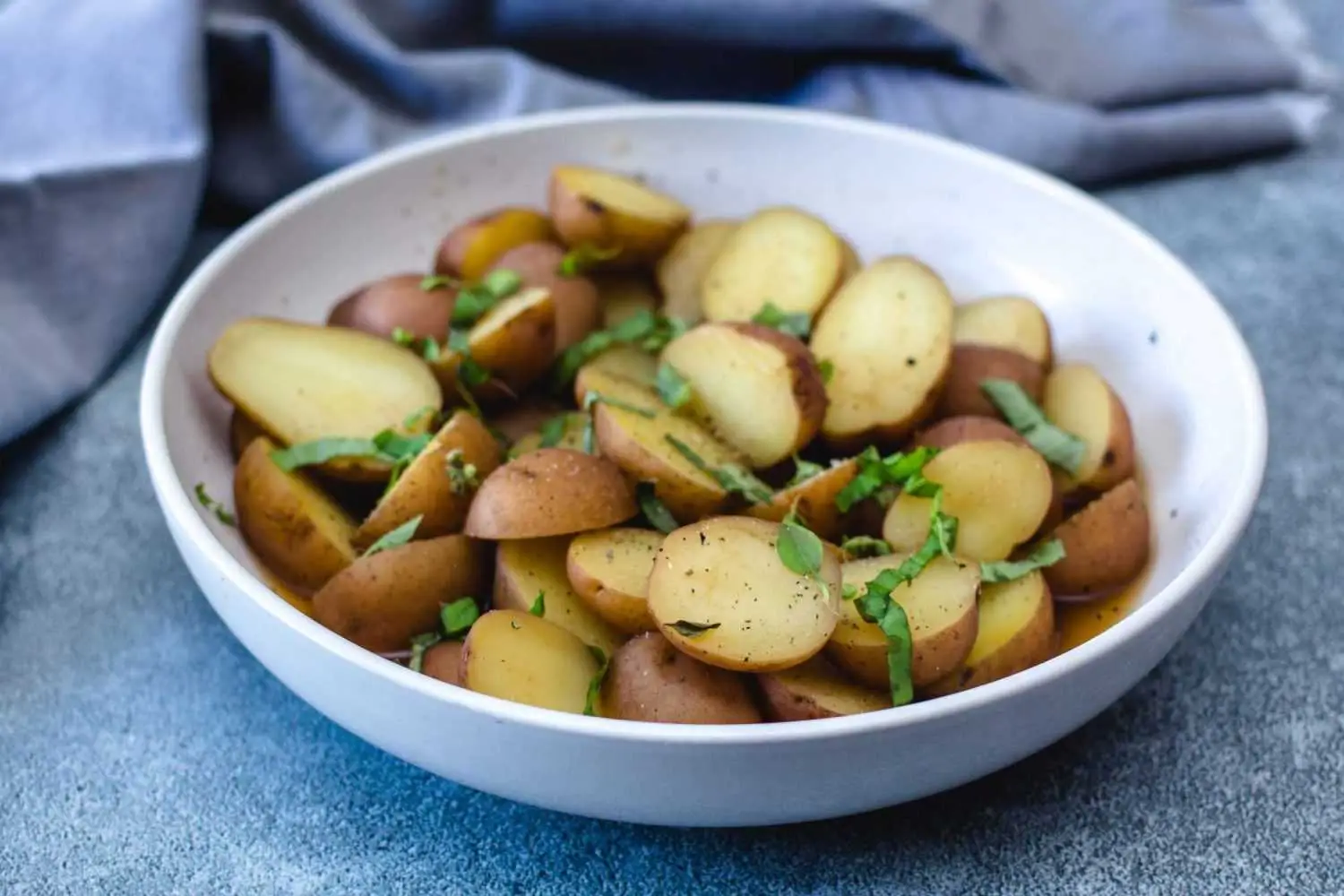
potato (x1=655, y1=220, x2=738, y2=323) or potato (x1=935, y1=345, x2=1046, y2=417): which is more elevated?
potato (x1=935, y1=345, x2=1046, y2=417)

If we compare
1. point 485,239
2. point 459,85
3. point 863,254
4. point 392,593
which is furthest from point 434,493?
point 459,85

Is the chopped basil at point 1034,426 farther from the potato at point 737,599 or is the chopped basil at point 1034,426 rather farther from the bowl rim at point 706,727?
the potato at point 737,599

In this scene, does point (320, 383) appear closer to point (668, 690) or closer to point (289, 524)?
point (289, 524)

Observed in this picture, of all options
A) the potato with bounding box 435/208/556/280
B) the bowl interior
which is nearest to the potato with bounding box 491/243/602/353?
the potato with bounding box 435/208/556/280

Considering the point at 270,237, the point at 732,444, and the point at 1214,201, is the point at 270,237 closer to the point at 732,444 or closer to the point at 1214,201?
the point at 732,444

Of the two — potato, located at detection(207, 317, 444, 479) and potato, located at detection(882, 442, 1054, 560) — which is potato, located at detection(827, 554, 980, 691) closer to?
potato, located at detection(882, 442, 1054, 560)

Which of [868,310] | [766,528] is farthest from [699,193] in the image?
[766,528]

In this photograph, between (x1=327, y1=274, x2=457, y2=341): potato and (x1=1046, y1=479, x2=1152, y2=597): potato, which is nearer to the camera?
(x1=1046, y1=479, x2=1152, y2=597): potato
